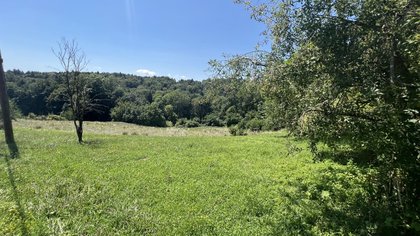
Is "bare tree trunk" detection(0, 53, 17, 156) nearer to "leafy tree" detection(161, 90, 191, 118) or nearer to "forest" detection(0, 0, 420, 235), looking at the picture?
"forest" detection(0, 0, 420, 235)

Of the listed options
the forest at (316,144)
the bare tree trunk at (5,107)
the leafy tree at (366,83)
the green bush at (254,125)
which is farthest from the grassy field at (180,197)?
the green bush at (254,125)

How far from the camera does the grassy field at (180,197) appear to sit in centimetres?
522

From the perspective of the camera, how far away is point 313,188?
7312 millimetres

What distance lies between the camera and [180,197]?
6824 mm

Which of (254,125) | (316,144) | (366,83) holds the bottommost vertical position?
(254,125)

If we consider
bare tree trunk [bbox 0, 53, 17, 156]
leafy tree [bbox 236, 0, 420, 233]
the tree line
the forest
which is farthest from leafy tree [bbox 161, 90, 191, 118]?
leafy tree [bbox 236, 0, 420, 233]

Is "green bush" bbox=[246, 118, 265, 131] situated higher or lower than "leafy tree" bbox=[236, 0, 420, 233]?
lower

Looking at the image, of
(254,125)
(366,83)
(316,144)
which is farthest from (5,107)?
(254,125)

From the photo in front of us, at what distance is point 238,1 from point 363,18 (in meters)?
3.21

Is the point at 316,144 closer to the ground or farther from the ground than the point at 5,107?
closer to the ground

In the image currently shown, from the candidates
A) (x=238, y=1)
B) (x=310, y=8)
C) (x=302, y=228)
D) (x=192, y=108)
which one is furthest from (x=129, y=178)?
(x=192, y=108)

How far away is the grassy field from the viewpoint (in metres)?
5.22

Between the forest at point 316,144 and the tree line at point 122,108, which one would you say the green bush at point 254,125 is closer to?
the tree line at point 122,108

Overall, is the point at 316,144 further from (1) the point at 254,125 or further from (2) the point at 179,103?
(2) the point at 179,103
